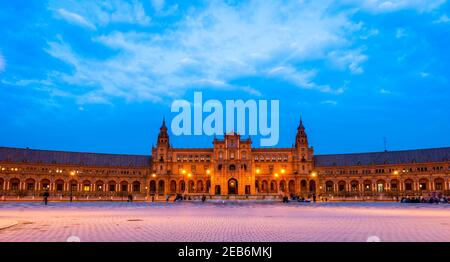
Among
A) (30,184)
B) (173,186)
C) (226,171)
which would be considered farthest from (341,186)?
(30,184)

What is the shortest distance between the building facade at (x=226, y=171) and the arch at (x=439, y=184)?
0.89ft

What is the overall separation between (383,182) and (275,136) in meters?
58.1

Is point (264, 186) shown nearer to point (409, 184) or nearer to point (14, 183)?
point (409, 184)

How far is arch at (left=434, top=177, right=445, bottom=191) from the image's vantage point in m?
105

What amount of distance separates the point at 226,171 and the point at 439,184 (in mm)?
58881

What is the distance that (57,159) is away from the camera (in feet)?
395

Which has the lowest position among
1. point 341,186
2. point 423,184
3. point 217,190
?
point 217,190

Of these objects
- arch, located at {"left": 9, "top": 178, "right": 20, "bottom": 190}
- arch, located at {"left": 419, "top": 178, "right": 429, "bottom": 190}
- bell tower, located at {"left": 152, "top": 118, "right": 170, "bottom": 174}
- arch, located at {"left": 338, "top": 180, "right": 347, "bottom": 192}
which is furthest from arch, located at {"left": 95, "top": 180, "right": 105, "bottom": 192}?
arch, located at {"left": 419, "top": 178, "right": 429, "bottom": 190}

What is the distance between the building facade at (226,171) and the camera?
111 m

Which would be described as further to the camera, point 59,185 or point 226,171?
point 226,171

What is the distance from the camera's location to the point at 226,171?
11981 centimetres

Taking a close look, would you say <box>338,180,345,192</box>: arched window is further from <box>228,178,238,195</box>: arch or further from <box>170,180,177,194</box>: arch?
<box>170,180,177,194</box>: arch

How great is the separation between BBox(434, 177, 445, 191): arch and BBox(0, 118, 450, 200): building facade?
0.89ft
